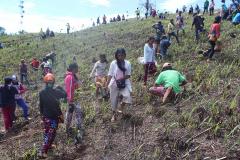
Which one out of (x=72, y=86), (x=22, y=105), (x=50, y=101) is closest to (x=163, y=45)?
(x=22, y=105)

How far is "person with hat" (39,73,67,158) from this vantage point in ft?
27.2

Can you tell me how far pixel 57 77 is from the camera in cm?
2092

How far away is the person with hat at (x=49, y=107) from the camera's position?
8.30m

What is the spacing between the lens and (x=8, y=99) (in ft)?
37.7

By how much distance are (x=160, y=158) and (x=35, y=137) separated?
4.01 meters

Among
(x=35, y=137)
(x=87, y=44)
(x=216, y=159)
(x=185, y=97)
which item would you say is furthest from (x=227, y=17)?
(x=216, y=159)

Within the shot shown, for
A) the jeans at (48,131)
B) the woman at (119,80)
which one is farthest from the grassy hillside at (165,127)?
the woman at (119,80)

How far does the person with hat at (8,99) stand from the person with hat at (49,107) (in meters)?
3.34

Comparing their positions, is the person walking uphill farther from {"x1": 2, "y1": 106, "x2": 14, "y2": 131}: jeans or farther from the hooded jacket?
{"x1": 2, "y1": 106, "x2": 14, "y2": 131}: jeans

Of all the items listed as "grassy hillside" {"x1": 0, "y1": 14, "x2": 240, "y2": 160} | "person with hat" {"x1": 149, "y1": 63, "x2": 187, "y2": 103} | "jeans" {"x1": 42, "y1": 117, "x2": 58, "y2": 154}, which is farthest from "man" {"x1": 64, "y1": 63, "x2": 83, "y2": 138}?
"person with hat" {"x1": 149, "y1": 63, "x2": 187, "y2": 103}

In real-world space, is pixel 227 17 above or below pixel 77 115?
above

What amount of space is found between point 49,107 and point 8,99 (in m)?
3.56

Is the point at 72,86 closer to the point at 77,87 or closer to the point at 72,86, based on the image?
the point at 72,86

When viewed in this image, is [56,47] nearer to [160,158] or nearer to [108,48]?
[108,48]
